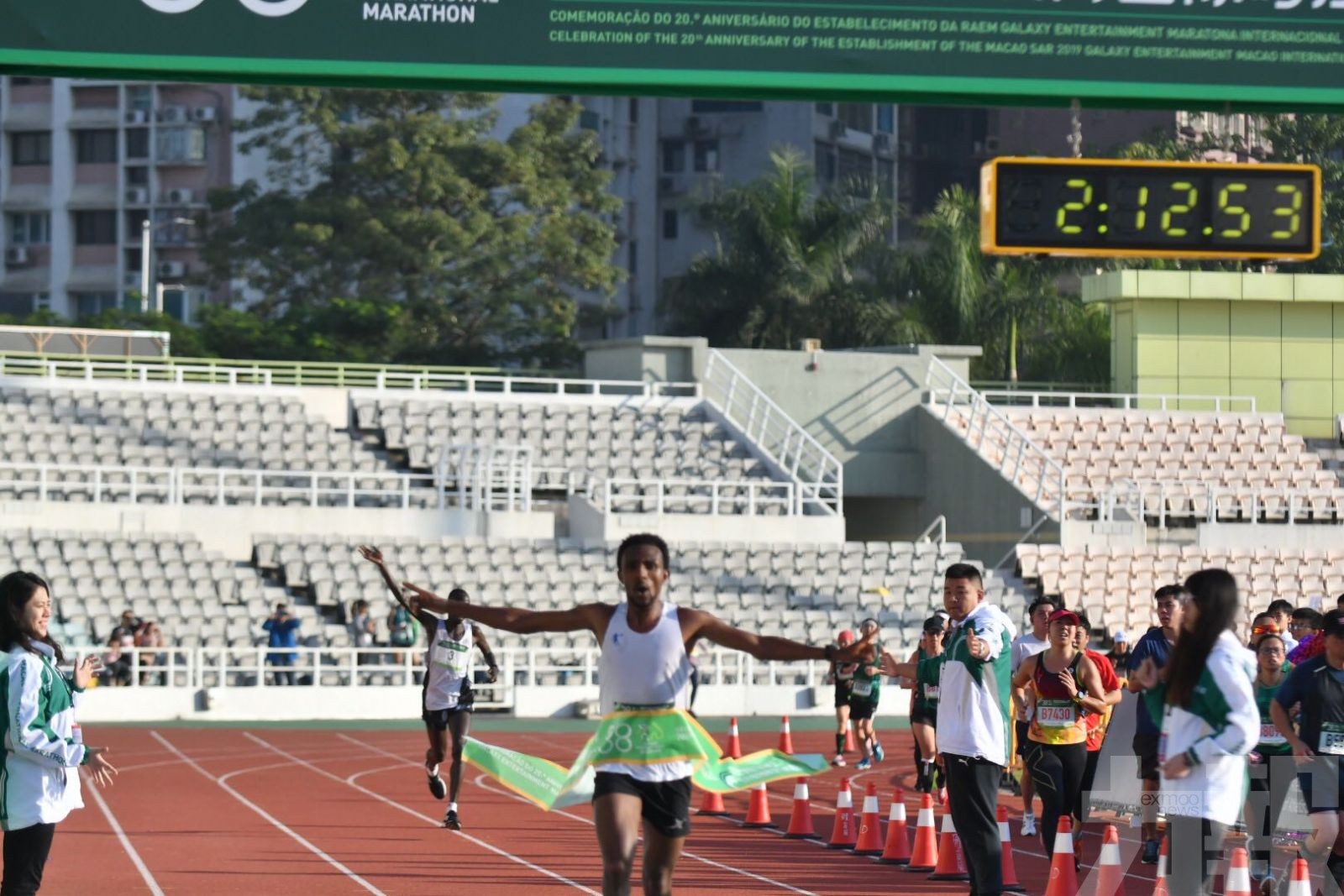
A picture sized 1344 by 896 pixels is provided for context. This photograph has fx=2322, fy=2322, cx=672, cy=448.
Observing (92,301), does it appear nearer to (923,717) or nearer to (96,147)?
(96,147)

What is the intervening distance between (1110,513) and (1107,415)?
220 inches

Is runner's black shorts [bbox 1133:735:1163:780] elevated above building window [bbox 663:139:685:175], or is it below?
below

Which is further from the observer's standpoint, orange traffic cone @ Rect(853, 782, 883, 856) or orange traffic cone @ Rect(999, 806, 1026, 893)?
orange traffic cone @ Rect(853, 782, 883, 856)

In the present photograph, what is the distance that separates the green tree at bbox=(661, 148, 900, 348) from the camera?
59062mm

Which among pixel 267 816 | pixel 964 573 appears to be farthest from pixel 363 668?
pixel 964 573

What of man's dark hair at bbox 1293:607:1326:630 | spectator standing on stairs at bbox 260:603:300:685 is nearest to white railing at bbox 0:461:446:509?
spectator standing on stairs at bbox 260:603:300:685

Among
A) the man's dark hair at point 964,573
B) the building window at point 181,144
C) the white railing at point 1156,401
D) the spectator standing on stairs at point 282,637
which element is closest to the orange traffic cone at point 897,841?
the man's dark hair at point 964,573

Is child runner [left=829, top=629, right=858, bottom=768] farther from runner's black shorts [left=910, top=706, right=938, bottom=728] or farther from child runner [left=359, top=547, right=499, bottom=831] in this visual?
child runner [left=359, top=547, right=499, bottom=831]

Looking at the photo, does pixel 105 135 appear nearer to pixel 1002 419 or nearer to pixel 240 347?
pixel 240 347

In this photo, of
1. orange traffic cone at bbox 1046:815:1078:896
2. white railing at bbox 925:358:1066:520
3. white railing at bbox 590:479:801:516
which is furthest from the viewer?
white railing at bbox 925:358:1066:520

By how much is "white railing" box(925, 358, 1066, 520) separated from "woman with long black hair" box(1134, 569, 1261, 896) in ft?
99.8

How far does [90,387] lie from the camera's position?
135 feet

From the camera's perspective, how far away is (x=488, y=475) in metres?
37.7

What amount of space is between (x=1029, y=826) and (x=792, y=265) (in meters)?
42.6
